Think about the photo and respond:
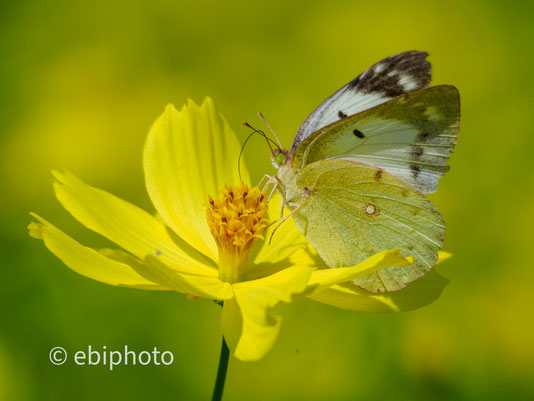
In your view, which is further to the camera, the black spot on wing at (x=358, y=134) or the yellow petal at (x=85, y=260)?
the black spot on wing at (x=358, y=134)

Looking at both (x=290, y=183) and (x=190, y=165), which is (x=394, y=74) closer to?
(x=290, y=183)

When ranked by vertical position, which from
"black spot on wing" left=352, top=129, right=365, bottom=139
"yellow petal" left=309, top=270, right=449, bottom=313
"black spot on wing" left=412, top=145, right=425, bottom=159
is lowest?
"yellow petal" left=309, top=270, right=449, bottom=313

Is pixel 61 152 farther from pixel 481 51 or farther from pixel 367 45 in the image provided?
pixel 481 51

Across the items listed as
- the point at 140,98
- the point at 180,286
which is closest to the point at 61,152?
the point at 140,98

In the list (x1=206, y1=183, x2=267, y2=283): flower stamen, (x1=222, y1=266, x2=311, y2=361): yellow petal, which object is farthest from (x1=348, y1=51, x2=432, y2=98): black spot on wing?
(x1=222, y1=266, x2=311, y2=361): yellow petal

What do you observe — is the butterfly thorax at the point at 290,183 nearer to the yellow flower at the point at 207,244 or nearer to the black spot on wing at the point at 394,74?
the yellow flower at the point at 207,244

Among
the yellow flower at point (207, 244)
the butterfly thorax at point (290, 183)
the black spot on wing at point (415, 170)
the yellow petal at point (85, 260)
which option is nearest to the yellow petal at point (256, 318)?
the yellow flower at point (207, 244)

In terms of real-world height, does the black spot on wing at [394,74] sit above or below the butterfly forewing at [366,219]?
above

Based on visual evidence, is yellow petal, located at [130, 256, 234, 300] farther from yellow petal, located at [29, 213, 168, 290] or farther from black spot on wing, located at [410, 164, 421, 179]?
black spot on wing, located at [410, 164, 421, 179]
